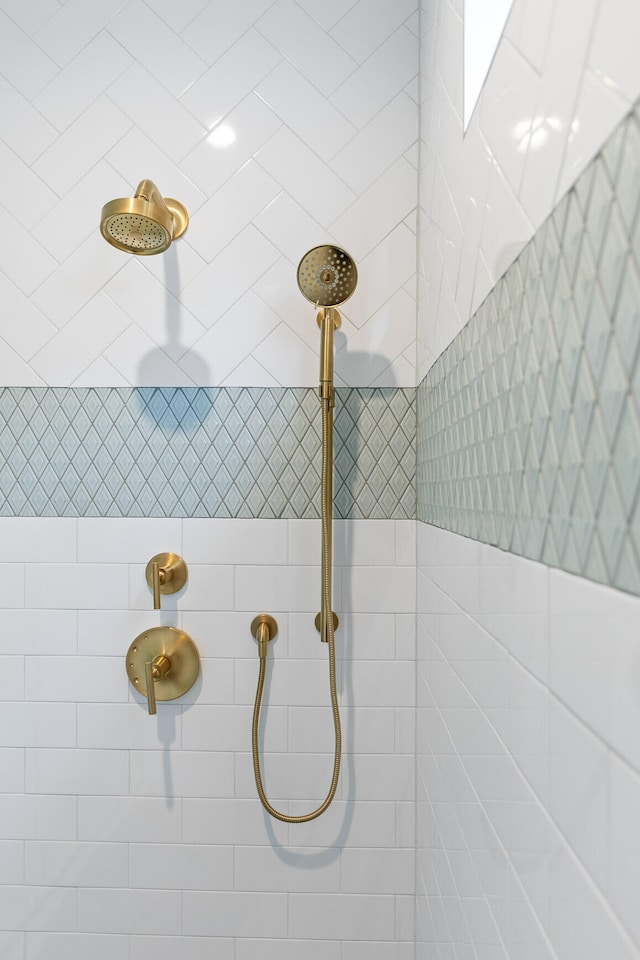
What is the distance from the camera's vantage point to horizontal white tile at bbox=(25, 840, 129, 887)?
5.17 feet

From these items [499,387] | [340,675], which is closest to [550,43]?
[499,387]

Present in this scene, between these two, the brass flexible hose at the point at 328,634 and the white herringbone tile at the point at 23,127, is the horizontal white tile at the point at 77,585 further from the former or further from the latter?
the white herringbone tile at the point at 23,127

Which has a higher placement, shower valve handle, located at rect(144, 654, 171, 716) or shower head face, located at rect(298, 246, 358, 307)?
shower head face, located at rect(298, 246, 358, 307)

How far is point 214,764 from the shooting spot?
1.57 meters

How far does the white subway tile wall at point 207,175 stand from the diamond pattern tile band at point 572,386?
848mm

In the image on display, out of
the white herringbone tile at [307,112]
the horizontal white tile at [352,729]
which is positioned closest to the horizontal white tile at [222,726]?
the horizontal white tile at [352,729]

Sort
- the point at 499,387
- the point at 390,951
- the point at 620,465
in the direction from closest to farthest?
the point at 620,465 → the point at 499,387 → the point at 390,951

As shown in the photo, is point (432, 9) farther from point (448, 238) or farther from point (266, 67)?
point (448, 238)

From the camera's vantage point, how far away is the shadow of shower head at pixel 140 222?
50.4 inches

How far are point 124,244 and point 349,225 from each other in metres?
0.51

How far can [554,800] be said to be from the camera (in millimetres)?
538

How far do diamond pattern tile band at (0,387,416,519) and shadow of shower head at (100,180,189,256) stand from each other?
1.10 ft

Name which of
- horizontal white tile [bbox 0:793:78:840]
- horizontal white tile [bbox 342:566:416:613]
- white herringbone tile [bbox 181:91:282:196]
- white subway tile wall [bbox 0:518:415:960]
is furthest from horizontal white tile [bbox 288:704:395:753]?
white herringbone tile [bbox 181:91:282:196]

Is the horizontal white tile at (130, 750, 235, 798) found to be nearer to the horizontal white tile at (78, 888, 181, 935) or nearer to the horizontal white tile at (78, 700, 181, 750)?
the horizontal white tile at (78, 700, 181, 750)
